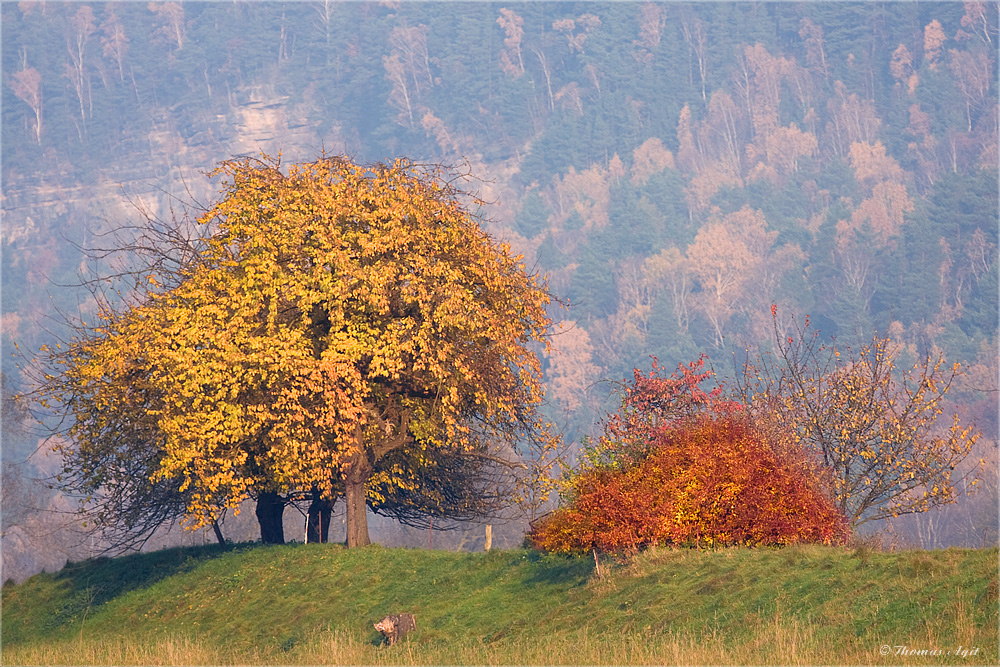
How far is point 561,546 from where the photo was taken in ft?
92.5

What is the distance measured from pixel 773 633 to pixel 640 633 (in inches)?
111

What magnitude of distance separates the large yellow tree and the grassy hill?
2843 millimetres

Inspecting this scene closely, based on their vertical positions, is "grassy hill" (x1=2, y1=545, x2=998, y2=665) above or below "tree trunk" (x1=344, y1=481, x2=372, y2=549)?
below

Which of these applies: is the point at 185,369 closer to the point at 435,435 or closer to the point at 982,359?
the point at 435,435

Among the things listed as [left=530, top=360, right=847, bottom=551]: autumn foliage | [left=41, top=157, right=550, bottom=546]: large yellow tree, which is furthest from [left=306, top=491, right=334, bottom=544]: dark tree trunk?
[left=530, top=360, right=847, bottom=551]: autumn foliage

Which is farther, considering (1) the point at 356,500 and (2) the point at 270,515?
(2) the point at 270,515

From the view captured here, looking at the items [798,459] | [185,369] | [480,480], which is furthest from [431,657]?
[480,480]

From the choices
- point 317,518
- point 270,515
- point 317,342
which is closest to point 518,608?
point 317,342

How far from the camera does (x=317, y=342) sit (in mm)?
35688

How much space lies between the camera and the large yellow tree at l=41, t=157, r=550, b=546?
33344mm

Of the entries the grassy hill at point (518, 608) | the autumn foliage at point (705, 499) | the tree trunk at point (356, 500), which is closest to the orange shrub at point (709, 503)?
the autumn foliage at point (705, 499)

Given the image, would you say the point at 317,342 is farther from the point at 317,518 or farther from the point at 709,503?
the point at 709,503

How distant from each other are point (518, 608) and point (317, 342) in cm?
1236

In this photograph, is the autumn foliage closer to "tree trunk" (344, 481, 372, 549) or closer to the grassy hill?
the grassy hill
